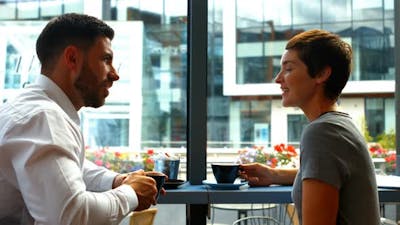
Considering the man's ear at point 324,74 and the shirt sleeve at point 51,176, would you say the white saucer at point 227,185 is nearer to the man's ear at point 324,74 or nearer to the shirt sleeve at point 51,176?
the man's ear at point 324,74

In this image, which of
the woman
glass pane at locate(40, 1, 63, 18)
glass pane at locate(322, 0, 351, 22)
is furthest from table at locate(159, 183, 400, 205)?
glass pane at locate(40, 1, 63, 18)

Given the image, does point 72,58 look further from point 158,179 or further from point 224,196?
point 224,196

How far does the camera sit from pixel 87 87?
127 cm

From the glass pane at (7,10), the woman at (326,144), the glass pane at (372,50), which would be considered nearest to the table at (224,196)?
the woman at (326,144)

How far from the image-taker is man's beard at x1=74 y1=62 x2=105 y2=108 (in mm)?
1253

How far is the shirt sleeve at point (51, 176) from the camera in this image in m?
0.96

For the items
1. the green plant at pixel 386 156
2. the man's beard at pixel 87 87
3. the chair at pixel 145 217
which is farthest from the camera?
the green plant at pixel 386 156

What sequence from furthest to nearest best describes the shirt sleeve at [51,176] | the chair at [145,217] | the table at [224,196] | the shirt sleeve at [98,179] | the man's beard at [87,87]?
the chair at [145,217], the table at [224,196], the shirt sleeve at [98,179], the man's beard at [87,87], the shirt sleeve at [51,176]

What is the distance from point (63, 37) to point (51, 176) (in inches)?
18.6

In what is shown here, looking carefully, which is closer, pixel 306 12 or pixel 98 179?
pixel 98 179

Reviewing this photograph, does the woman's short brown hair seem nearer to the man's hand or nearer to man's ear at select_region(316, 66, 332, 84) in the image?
man's ear at select_region(316, 66, 332, 84)

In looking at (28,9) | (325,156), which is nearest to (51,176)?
(325,156)

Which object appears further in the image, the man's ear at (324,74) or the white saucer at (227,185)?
the white saucer at (227,185)

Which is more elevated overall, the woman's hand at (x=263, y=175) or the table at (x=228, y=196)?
the woman's hand at (x=263, y=175)
